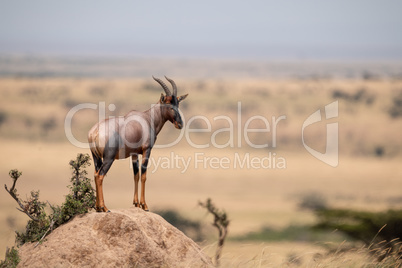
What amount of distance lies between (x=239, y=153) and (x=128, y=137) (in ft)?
122

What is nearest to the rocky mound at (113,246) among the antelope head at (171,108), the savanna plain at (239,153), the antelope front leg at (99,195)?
the antelope front leg at (99,195)

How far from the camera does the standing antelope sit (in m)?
14.9

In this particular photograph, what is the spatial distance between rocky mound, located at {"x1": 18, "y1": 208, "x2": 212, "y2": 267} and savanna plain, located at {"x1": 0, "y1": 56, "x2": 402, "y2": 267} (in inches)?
634

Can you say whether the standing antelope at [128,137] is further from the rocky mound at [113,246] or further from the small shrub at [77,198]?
the rocky mound at [113,246]

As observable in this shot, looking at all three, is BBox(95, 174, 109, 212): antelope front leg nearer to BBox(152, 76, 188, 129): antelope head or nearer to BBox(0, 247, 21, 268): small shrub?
BBox(0, 247, 21, 268): small shrub

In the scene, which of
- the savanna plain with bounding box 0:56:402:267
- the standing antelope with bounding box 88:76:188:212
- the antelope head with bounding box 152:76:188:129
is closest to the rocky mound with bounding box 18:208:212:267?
the standing antelope with bounding box 88:76:188:212

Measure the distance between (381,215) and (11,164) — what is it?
21.9m

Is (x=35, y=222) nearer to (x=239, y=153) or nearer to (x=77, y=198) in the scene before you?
(x=77, y=198)

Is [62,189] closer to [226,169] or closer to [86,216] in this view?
[226,169]

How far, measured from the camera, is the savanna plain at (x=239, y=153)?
40812mm

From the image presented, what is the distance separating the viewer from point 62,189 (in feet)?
142

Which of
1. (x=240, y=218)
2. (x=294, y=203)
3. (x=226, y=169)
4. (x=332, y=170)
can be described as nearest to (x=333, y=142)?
(x=332, y=170)

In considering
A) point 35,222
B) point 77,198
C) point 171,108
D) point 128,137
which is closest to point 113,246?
point 77,198

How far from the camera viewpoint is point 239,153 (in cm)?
5225
